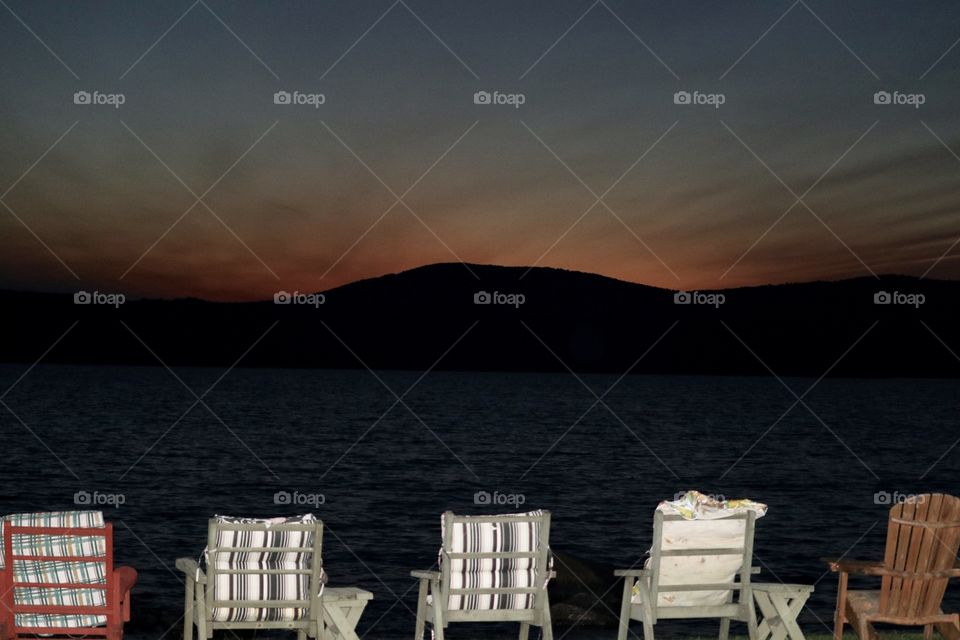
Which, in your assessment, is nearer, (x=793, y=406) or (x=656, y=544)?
(x=656, y=544)

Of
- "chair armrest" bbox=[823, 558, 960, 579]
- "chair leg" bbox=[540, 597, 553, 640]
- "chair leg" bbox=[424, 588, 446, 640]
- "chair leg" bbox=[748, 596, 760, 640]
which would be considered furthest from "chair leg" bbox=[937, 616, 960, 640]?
"chair leg" bbox=[424, 588, 446, 640]

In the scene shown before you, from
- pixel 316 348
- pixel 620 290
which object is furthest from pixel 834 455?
pixel 316 348

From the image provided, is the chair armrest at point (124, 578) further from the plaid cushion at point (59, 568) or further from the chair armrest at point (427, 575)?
the chair armrest at point (427, 575)

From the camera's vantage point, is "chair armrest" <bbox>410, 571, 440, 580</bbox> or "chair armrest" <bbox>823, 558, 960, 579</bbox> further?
"chair armrest" <bbox>823, 558, 960, 579</bbox>

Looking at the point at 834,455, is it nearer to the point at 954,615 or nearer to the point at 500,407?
the point at 500,407

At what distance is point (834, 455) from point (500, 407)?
44.5m

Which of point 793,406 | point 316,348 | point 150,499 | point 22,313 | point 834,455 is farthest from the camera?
point 316,348

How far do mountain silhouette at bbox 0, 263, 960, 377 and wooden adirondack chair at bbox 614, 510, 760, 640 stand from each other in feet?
428

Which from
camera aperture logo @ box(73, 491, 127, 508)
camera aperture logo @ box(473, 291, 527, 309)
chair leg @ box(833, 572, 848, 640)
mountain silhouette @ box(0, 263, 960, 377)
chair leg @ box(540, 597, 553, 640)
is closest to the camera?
chair leg @ box(540, 597, 553, 640)

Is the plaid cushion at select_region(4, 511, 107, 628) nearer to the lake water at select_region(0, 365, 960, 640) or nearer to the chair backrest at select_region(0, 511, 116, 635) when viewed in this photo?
the chair backrest at select_region(0, 511, 116, 635)

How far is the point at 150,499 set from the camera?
134ft

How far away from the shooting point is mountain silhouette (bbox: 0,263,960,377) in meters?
150

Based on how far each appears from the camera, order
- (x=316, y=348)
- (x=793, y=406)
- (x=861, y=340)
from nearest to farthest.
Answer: (x=793, y=406) < (x=861, y=340) < (x=316, y=348)

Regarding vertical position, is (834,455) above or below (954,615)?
above
